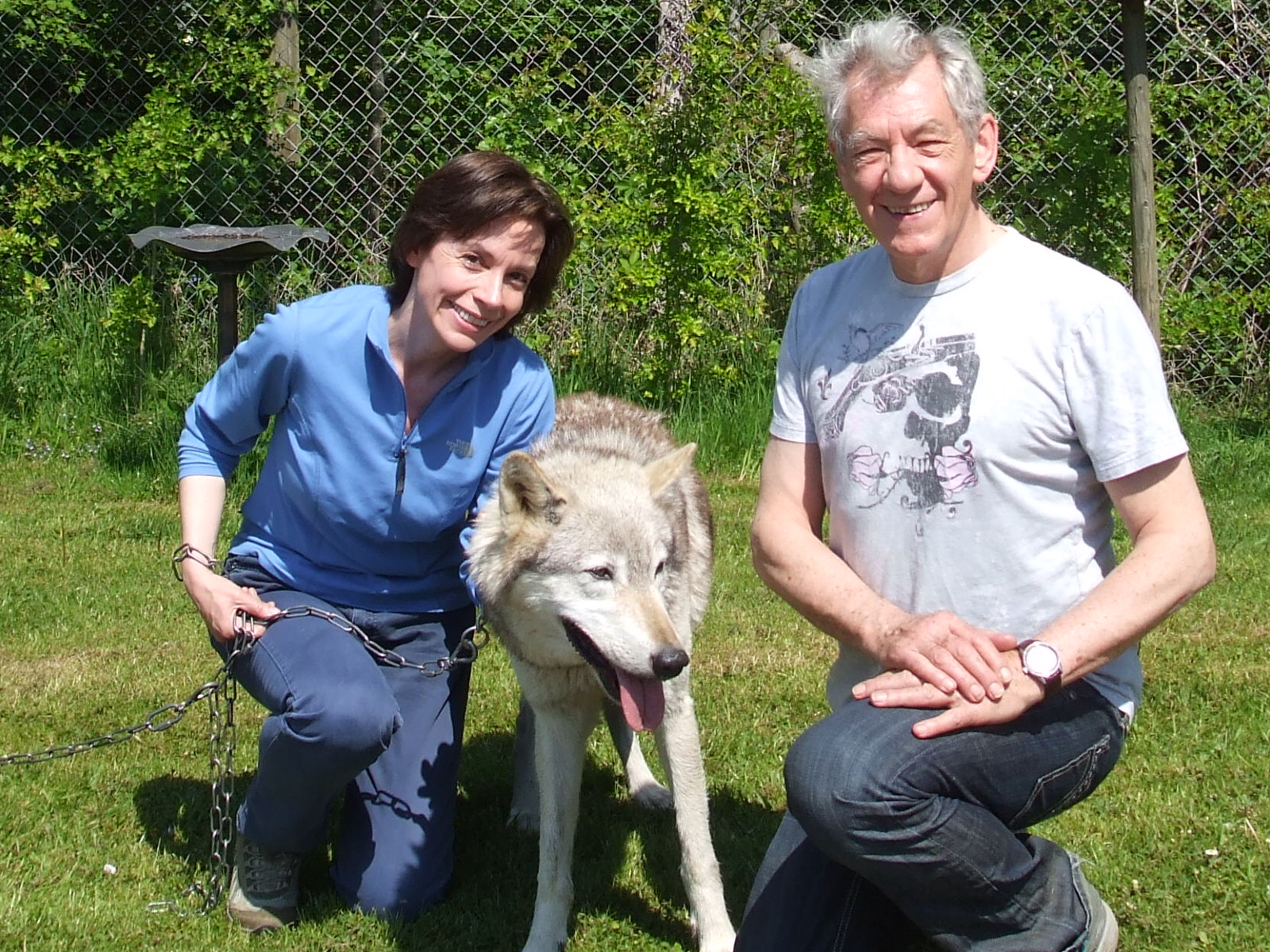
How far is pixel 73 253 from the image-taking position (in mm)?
8008

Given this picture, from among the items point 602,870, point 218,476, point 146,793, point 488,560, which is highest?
point 488,560

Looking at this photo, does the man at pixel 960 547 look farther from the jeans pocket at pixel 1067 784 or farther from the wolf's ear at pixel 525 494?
the wolf's ear at pixel 525 494

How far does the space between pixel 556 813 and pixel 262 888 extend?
748mm

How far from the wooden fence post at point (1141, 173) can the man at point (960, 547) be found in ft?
14.1

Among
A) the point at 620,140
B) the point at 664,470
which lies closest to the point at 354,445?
the point at 664,470

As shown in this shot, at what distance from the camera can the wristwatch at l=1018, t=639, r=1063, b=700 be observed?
2469 millimetres

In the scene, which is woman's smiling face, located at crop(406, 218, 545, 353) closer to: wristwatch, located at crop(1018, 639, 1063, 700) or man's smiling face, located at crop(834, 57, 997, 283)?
man's smiling face, located at crop(834, 57, 997, 283)

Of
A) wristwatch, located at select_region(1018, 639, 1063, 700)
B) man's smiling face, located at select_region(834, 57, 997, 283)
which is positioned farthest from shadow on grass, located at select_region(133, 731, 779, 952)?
man's smiling face, located at select_region(834, 57, 997, 283)

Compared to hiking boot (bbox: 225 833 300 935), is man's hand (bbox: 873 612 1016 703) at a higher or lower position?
higher

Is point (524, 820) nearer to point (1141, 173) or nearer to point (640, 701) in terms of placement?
point (640, 701)

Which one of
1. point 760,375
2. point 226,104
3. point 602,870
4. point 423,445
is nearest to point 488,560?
point 423,445

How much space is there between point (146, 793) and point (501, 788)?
3.39ft

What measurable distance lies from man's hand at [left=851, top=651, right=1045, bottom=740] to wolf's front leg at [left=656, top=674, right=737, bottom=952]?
0.78m

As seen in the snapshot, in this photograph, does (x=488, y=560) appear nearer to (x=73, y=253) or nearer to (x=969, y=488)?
(x=969, y=488)
